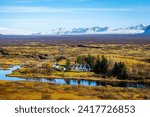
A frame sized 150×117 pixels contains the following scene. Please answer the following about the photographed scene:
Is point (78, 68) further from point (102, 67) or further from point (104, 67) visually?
point (104, 67)

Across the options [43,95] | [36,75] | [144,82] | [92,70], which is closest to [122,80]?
[144,82]

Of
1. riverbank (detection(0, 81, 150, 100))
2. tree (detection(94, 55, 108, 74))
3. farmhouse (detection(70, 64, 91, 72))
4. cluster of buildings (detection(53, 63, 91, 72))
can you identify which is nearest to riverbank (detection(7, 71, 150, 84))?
tree (detection(94, 55, 108, 74))

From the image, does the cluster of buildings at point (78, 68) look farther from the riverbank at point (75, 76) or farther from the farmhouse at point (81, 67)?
the riverbank at point (75, 76)

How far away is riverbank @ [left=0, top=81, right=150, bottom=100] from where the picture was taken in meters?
69.2

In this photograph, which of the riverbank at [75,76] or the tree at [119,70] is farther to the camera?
the tree at [119,70]

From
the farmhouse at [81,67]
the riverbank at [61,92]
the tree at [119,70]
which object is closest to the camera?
the riverbank at [61,92]

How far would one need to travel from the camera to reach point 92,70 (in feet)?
400

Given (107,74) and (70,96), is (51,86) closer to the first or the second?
(70,96)

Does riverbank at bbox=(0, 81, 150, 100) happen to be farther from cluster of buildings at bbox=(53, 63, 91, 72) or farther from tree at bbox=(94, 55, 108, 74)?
cluster of buildings at bbox=(53, 63, 91, 72)

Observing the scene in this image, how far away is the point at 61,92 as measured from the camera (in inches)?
3012

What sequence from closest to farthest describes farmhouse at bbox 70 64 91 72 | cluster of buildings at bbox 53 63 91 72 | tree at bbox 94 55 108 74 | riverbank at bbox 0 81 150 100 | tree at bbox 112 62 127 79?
1. riverbank at bbox 0 81 150 100
2. tree at bbox 112 62 127 79
3. tree at bbox 94 55 108 74
4. cluster of buildings at bbox 53 63 91 72
5. farmhouse at bbox 70 64 91 72

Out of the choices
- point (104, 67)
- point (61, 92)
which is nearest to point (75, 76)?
point (104, 67)

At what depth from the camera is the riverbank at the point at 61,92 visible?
69.2m

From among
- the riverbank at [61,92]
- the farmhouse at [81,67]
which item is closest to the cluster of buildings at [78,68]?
the farmhouse at [81,67]
